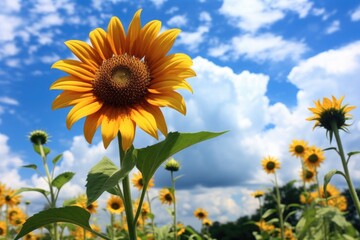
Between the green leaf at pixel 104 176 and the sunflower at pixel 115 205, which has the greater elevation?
the sunflower at pixel 115 205

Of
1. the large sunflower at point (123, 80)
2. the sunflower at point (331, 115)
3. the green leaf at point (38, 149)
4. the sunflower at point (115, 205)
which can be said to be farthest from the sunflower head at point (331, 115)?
the sunflower at point (115, 205)

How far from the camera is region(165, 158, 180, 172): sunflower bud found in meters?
6.67

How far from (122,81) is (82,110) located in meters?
0.28

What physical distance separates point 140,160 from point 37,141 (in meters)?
3.57

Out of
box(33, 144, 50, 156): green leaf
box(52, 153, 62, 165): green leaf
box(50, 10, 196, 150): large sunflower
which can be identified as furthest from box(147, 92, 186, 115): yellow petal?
box(33, 144, 50, 156): green leaf

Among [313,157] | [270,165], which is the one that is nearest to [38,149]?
[313,157]

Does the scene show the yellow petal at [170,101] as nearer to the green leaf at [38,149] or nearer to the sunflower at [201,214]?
the green leaf at [38,149]

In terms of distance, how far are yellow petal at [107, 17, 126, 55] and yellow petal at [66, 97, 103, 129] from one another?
0.37 meters

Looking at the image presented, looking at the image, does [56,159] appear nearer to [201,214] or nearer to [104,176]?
[104,176]

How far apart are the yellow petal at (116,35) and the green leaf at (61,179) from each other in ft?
5.84

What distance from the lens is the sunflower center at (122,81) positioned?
7.32 feet

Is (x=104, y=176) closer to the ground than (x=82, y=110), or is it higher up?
closer to the ground

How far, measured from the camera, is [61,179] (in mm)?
3910

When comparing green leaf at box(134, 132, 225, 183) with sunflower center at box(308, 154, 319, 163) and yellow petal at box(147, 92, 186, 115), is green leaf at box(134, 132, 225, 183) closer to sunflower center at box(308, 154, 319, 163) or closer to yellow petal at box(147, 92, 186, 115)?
yellow petal at box(147, 92, 186, 115)
